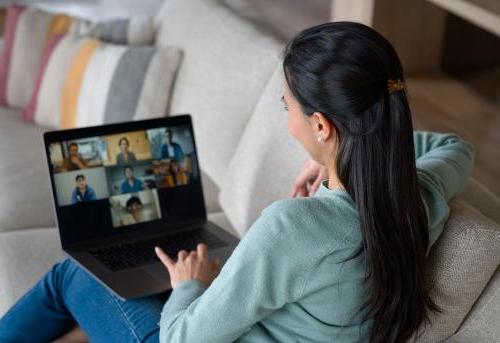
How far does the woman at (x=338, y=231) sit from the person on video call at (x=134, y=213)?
21.7 inches

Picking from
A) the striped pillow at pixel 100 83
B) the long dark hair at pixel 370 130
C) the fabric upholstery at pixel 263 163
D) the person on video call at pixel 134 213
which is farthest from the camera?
the striped pillow at pixel 100 83

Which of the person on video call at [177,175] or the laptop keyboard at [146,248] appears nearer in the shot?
the laptop keyboard at [146,248]

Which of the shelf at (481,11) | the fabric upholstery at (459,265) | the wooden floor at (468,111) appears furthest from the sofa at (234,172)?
the wooden floor at (468,111)

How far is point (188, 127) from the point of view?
2061mm

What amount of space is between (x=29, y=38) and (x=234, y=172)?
3.69 feet

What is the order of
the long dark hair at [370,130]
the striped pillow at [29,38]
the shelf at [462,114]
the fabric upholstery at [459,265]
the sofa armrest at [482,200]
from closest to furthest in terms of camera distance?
1. the long dark hair at [370,130]
2. the fabric upholstery at [459,265]
3. the sofa armrest at [482,200]
4. the striped pillow at [29,38]
5. the shelf at [462,114]

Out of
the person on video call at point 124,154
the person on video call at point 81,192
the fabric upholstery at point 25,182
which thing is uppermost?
the person on video call at point 124,154

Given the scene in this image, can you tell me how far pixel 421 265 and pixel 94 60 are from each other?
169 cm

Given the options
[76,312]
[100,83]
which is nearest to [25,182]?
[100,83]

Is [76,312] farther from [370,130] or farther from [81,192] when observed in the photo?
[370,130]

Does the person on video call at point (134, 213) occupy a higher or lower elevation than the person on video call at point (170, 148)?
lower

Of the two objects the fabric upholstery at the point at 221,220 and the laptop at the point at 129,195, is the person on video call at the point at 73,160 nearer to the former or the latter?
the laptop at the point at 129,195

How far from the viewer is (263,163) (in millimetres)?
2174

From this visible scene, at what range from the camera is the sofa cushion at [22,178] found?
2.35m
